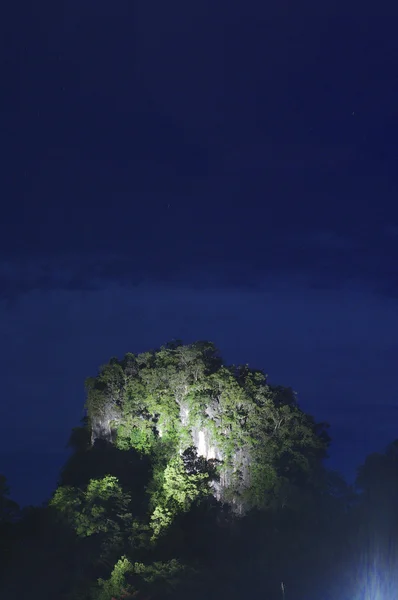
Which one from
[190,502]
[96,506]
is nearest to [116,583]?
[96,506]

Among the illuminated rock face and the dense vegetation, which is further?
the illuminated rock face

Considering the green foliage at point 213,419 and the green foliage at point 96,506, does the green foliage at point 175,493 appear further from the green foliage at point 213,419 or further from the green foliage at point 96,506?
the green foliage at point 96,506

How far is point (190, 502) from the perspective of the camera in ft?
99.5

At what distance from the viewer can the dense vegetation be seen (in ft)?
95.5

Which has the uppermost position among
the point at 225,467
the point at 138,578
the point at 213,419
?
the point at 213,419

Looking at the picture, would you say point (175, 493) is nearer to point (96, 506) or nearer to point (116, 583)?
point (96, 506)

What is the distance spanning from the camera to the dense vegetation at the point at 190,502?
95.5 feet

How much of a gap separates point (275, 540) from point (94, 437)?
9.24m

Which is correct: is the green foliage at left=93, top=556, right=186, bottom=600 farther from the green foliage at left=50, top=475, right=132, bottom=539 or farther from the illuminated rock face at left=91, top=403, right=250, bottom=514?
the illuminated rock face at left=91, top=403, right=250, bottom=514

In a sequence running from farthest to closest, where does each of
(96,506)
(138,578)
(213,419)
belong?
1. (213,419)
2. (96,506)
3. (138,578)

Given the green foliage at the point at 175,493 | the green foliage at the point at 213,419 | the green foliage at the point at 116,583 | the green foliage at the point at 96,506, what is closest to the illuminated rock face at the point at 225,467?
the green foliage at the point at 213,419

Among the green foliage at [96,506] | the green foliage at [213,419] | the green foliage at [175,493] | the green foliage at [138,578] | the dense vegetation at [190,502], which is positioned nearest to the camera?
the green foliage at [138,578]

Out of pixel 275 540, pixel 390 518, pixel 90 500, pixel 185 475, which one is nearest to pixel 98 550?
pixel 90 500

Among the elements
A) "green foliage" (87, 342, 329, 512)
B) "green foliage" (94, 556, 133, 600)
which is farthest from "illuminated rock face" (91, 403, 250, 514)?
"green foliage" (94, 556, 133, 600)
